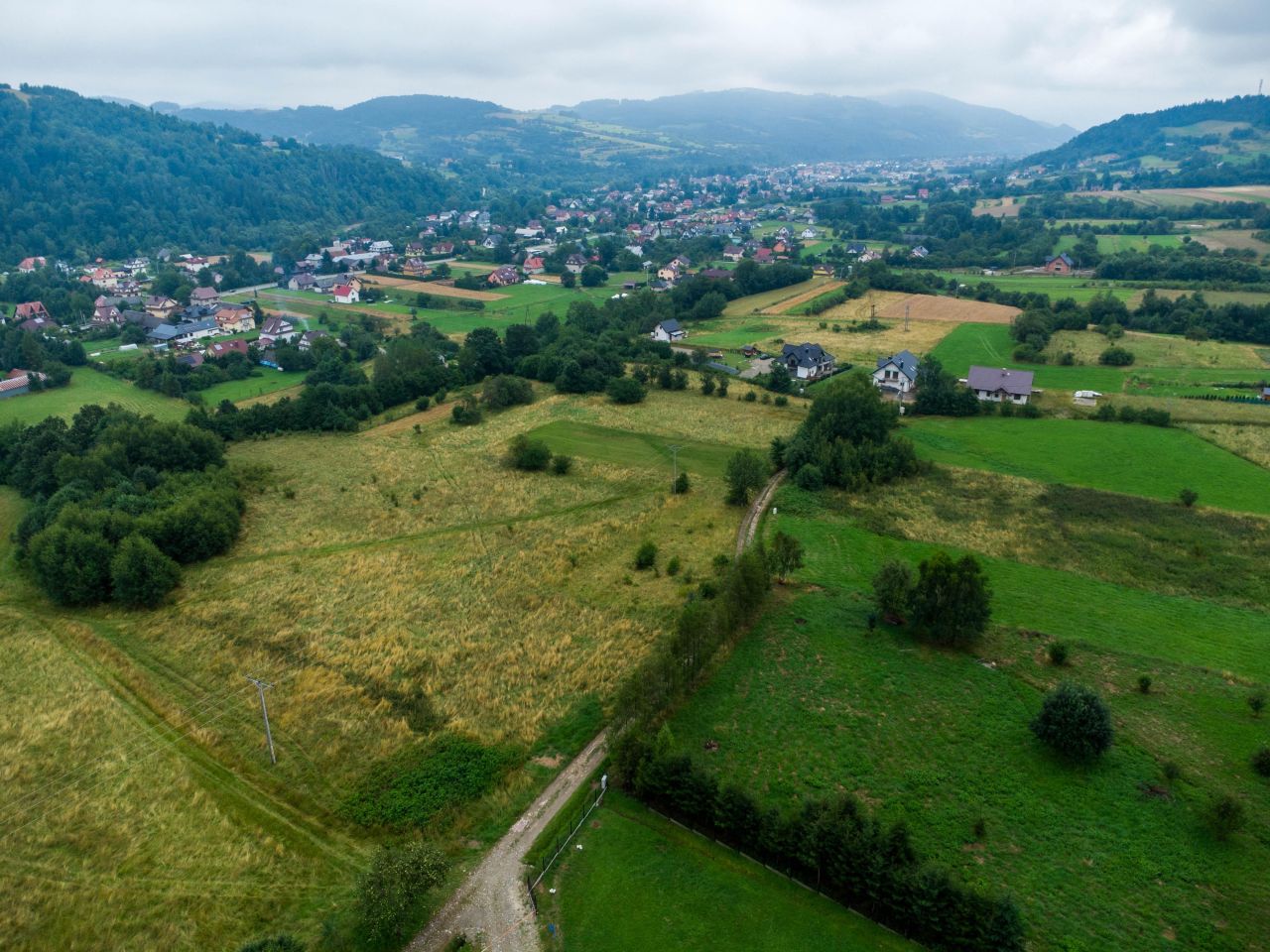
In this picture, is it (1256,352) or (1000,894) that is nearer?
(1000,894)

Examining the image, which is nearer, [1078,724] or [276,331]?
[1078,724]

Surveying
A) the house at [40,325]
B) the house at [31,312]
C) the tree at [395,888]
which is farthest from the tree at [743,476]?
the house at [31,312]

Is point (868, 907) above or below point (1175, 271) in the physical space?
below

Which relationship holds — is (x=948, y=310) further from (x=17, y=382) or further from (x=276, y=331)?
(x=17, y=382)

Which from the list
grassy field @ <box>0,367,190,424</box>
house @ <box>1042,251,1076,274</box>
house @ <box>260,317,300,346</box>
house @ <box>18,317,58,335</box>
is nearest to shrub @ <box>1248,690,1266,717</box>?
grassy field @ <box>0,367,190,424</box>

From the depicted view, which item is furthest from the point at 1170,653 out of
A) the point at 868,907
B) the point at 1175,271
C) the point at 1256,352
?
the point at 1175,271

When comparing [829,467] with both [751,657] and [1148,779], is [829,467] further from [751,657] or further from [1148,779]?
[1148,779]

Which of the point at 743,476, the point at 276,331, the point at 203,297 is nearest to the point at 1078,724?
the point at 743,476
